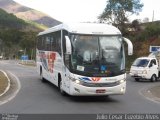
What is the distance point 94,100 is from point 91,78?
1575 millimetres

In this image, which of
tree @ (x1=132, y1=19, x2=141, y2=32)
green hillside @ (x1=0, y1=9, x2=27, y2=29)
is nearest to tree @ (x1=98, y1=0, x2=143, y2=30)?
tree @ (x1=132, y1=19, x2=141, y2=32)

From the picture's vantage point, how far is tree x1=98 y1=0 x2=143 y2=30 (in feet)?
295

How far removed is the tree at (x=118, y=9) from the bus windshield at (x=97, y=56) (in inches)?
2847

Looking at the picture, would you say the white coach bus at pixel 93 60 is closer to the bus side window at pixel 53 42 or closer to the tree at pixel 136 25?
the bus side window at pixel 53 42

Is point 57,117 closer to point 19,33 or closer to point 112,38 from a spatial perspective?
point 112,38

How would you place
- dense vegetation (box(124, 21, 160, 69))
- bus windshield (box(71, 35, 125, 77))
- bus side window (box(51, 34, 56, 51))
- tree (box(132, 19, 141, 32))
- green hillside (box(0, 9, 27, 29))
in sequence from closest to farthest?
bus windshield (box(71, 35, 125, 77)) → bus side window (box(51, 34, 56, 51)) → dense vegetation (box(124, 21, 160, 69)) → tree (box(132, 19, 141, 32)) → green hillside (box(0, 9, 27, 29))

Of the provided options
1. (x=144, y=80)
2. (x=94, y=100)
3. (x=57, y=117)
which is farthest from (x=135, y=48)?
(x=57, y=117)

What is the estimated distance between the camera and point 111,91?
17156 mm

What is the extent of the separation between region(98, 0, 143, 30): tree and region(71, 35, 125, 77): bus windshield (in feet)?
237

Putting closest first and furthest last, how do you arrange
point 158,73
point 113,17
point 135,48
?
point 158,73 < point 135,48 < point 113,17

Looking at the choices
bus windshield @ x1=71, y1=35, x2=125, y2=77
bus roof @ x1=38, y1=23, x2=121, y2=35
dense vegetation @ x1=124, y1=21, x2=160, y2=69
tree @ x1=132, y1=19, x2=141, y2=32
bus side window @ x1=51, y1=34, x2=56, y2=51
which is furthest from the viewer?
tree @ x1=132, y1=19, x2=141, y2=32

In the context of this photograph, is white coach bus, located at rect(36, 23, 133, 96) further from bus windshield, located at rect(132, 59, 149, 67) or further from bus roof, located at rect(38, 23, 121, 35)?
bus windshield, located at rect(132, 59, 149, 67)

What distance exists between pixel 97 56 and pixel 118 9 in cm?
7503

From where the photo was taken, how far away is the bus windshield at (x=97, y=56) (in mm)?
17172
